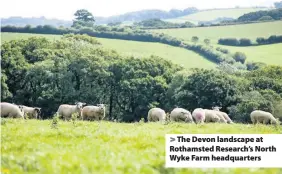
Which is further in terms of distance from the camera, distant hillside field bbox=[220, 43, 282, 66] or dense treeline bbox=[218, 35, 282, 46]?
dense treeline bbox=[218, 35, 282, 46]

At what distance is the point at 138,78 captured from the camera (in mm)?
80625

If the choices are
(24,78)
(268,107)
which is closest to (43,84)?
(24,78)

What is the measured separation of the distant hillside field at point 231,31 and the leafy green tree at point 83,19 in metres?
29.5

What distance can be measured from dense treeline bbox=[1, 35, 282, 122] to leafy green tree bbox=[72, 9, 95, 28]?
75.4m

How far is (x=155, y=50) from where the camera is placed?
424ft

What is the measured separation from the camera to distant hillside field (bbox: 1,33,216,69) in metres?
120

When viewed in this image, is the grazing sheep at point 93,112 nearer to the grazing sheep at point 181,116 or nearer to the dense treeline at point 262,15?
the grazing sheep at point 181,116

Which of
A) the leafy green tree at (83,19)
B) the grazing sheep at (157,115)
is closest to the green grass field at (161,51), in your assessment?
the leafy green tree at (83,19)

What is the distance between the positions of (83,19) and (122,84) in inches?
3780

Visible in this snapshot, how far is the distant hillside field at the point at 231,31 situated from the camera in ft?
449

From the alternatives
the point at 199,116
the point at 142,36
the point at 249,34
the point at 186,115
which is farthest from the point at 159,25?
the point at 199,116

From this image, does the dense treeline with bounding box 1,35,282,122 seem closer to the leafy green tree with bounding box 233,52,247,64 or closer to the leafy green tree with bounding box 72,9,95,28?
the leafy green tree with bounding box 233,52,247,64

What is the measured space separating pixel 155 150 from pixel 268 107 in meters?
62.2

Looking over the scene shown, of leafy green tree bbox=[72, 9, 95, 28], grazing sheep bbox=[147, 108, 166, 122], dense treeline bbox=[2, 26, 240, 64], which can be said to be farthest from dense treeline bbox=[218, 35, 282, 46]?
grazing sheep bbox=[147, 108, 166, 122]
